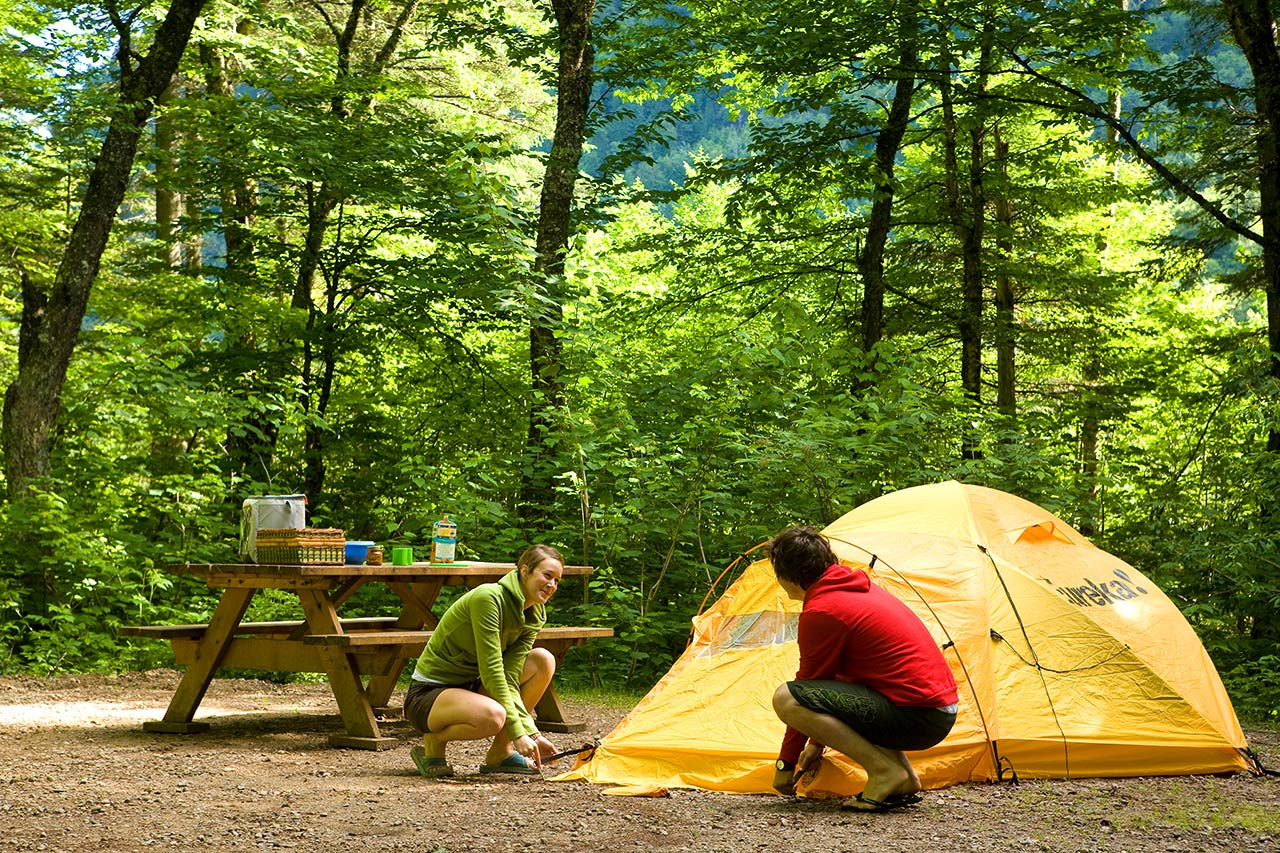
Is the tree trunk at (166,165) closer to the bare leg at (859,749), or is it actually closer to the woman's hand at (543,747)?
the woman's hand at (543,747)

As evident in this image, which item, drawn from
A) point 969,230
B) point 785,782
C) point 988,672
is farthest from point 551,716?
point 969,230

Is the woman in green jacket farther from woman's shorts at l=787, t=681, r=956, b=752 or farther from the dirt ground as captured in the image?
woman's shorts at l=787, t=681, r=956, b=752

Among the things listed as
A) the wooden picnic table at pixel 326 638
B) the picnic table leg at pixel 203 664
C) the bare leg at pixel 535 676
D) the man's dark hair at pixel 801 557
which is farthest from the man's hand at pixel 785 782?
the picnic table leg at pixel 203 664

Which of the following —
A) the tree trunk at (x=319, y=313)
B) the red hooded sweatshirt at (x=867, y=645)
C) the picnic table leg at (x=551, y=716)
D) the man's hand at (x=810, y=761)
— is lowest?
the picnic table leg at (x=551, y=716)

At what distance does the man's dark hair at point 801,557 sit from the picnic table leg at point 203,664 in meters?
3.16

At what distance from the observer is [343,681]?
19.6ft

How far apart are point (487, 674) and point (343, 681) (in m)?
1.25

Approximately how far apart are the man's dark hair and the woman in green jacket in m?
1.12

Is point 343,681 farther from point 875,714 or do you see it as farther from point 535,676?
point 875,714

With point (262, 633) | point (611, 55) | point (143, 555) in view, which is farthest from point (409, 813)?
point (611, 55)

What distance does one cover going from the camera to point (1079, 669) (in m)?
5.52

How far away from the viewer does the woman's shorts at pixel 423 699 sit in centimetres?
523

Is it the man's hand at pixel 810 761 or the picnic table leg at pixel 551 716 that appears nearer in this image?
the man's hand at pixel 810 761

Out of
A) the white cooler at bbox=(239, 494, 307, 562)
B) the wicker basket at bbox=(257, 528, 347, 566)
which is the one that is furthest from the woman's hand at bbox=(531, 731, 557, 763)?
the white cooler at bbox=(239, 494, 307, 562)
